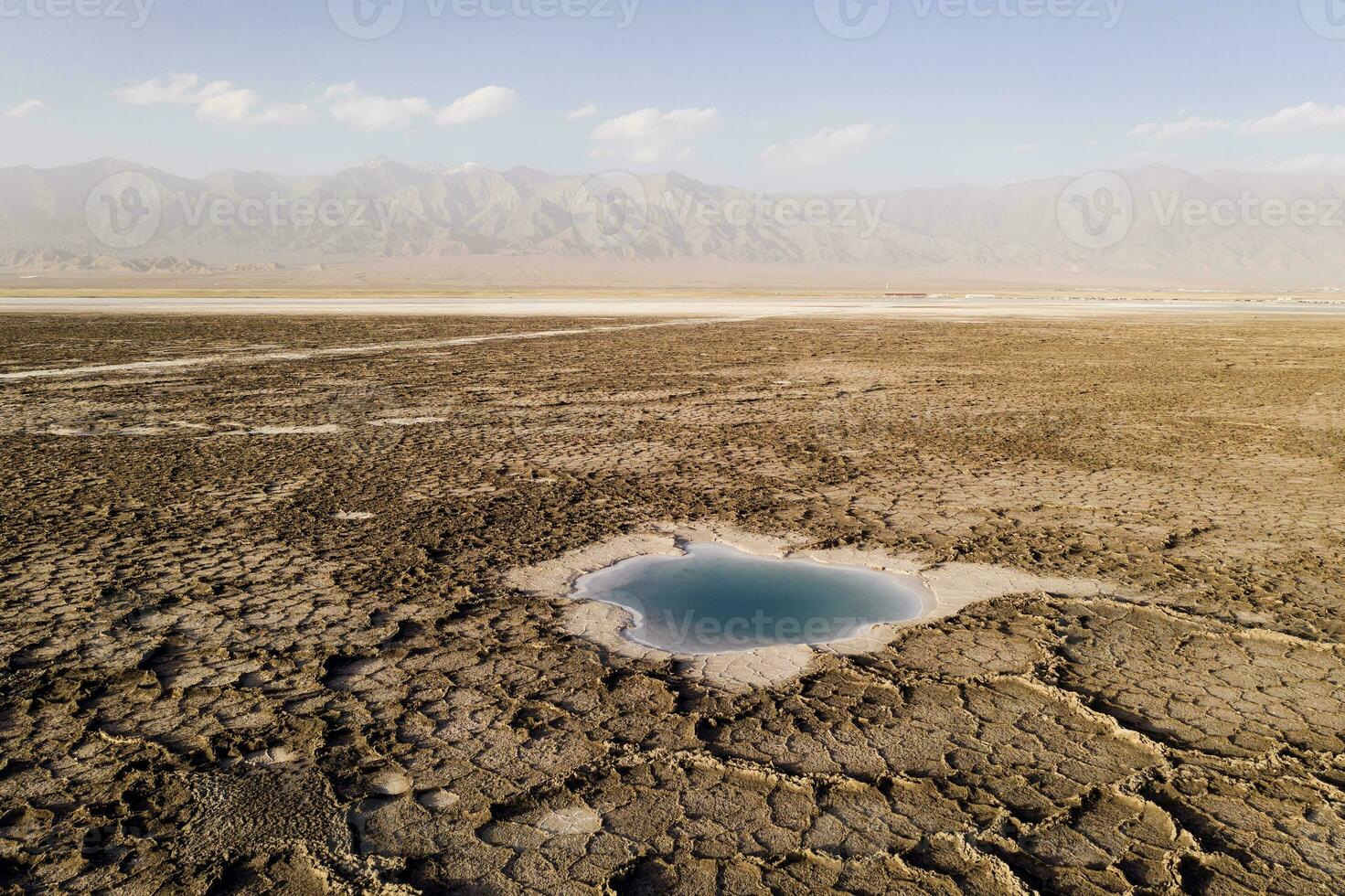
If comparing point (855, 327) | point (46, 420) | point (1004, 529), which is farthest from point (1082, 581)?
point (855, 327)

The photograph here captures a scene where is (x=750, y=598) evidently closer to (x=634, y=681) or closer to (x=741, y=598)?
(x=741, y=598)

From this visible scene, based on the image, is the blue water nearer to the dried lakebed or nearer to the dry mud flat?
the dried lakebed

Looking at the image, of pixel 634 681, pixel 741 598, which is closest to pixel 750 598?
pixel 741 598

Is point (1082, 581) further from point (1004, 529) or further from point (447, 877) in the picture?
point (447, 877)

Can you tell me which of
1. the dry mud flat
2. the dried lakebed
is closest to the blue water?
the dried lakebed

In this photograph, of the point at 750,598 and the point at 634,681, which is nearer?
the point at 634,681

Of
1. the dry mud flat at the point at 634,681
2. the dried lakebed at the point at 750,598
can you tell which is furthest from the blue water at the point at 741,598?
the dry mud flat at the point at 634,681
